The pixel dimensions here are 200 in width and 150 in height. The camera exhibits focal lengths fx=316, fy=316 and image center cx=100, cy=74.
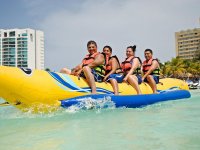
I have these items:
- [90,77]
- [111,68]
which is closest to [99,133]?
[90,77]

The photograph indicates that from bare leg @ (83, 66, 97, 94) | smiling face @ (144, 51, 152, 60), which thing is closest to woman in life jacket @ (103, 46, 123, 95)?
bare leg @ (83, 66, 97, 94)

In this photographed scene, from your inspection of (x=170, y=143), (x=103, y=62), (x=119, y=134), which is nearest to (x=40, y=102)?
(x=103, y=62)

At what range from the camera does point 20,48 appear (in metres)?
96.3

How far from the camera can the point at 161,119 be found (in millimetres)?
3982

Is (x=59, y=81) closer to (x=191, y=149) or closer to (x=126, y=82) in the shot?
(x=126, y=82)

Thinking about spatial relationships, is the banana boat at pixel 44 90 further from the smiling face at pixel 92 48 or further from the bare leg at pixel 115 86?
the smiling face at pixel 92 48

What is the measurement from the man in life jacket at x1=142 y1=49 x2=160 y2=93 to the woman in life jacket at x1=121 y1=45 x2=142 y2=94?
16.4 inches

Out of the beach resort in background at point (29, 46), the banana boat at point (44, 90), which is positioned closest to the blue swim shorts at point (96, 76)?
the banana boat at point (44, 90)

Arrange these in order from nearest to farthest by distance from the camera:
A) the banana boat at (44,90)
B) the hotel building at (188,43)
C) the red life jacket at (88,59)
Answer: the banana boat at (44,90), the red life jacket at (88,59), the hotel building at (188,43)

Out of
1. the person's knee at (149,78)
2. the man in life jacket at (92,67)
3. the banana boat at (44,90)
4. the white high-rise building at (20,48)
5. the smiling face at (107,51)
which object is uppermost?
the white high-rise building at (20,48)

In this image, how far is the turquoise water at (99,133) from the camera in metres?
2.59

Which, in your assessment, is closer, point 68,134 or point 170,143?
point 170,143

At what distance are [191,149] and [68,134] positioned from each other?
1.23 m

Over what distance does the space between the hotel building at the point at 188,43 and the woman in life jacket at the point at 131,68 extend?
286ft
